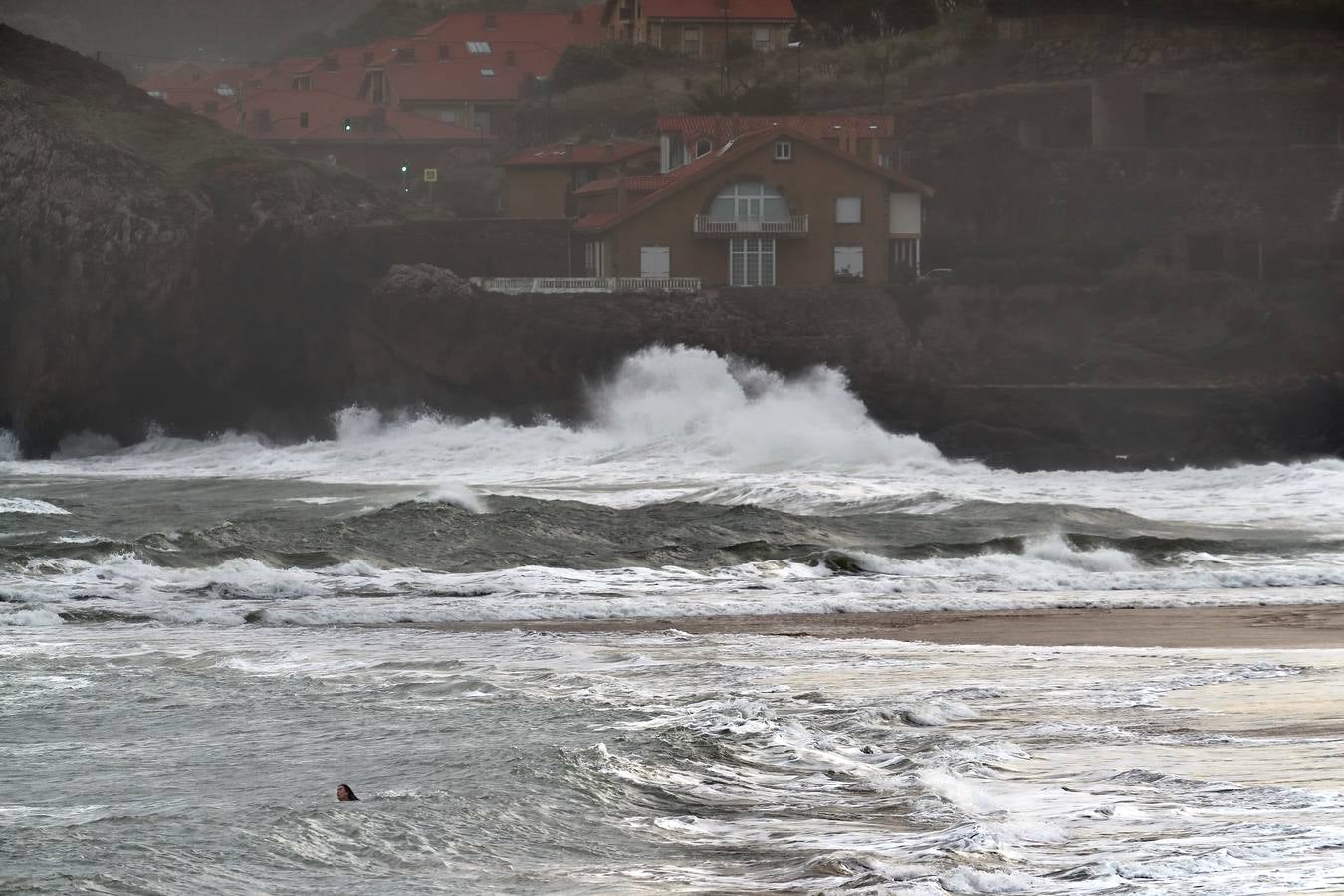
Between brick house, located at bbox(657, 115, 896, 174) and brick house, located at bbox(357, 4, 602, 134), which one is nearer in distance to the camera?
brick house, located at bbox(657, 115, 896, 174)

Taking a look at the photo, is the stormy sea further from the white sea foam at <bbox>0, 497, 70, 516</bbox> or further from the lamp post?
the lamp post

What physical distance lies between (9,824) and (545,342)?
35796 millimetres

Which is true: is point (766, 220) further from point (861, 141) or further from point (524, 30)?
point (524, 30)

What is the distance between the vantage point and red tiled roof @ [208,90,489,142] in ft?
226

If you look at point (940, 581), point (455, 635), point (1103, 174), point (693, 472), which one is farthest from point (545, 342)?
point (455, 635)

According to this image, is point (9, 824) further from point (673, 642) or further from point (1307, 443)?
point (1307, 443)

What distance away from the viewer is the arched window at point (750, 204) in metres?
48.1

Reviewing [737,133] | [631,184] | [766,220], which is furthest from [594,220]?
[737,133]

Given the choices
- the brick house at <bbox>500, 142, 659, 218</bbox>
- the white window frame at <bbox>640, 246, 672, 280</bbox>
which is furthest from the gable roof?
the brick house at <bbox>500, 142, 659, 218</bbox>

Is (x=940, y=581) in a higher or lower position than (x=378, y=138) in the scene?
lower

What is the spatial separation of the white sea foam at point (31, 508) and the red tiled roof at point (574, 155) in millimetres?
29544

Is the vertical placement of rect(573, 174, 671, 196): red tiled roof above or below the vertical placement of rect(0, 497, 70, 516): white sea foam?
above

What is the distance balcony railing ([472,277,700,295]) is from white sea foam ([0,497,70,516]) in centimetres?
1974

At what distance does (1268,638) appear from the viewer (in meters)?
15.3
